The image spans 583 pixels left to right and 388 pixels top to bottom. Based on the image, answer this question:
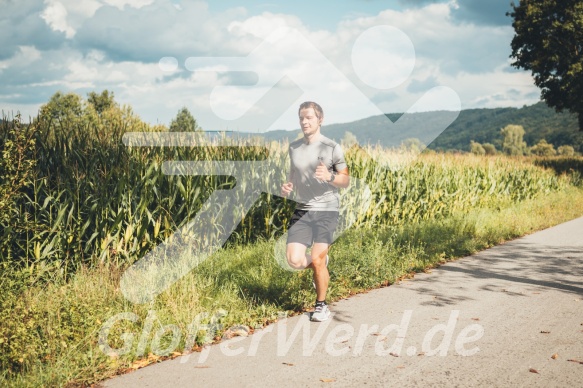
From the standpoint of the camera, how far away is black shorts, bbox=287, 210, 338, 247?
5.25 meters

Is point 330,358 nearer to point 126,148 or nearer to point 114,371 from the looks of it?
point 114,371

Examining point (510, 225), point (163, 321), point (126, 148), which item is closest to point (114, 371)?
point (163, 321)

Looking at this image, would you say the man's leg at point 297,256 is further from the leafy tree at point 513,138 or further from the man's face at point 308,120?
the leafy tree at point 513,138

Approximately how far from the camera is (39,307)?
15.2ft

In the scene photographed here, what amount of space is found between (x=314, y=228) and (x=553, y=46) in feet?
113

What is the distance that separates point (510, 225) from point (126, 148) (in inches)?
366

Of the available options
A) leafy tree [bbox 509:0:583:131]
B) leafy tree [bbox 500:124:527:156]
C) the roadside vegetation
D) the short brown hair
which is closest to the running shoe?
the roadside vegetation

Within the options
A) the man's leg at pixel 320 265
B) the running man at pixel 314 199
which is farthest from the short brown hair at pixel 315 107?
the man's leg at pixel 320 265

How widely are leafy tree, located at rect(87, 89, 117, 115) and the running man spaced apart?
7317 cm

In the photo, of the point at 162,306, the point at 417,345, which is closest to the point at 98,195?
the point at 162,306

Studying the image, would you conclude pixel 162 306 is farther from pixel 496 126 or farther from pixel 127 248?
pixel 496 126

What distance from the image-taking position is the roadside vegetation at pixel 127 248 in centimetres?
430

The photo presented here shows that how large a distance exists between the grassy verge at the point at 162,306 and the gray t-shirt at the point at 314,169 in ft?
4.14

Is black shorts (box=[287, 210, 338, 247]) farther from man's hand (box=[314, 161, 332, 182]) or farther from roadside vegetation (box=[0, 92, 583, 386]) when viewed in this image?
roadside vegetation (box=[0, 92, 583, 386])
